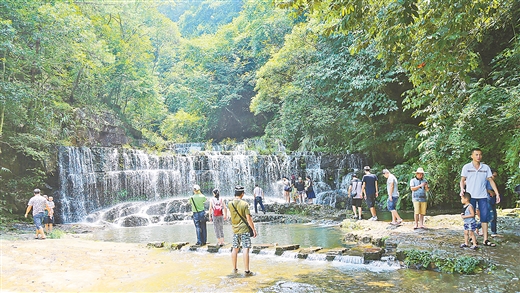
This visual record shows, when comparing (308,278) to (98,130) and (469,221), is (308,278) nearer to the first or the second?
(469,221)

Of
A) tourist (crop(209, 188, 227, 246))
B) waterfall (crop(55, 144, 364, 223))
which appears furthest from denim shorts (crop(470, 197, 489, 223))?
waterfall (crop(55, 144, 364, 223))

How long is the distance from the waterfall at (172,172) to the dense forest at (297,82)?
1.47 meters

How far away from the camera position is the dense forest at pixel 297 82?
756 centimetres

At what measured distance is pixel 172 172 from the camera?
2392 centimetres

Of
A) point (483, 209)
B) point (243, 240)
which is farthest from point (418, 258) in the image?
point (243, 240)

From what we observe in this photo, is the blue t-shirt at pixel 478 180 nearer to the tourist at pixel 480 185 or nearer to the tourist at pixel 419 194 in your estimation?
the tourist at pixel 480 185

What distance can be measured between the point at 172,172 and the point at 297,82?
9.81 m

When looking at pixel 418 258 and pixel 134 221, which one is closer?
pixel 418 258

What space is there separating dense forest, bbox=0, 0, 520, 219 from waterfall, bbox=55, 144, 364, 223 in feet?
4.82

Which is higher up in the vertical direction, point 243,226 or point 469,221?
point 243,226

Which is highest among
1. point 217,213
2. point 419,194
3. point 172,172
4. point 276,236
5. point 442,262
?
point 172,172

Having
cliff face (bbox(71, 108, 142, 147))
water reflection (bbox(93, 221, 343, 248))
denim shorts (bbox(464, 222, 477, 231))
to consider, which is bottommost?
water reflection (bbox(93, 221, 343, 248))

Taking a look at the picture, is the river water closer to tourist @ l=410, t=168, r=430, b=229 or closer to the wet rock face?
tourist @ l=410, t=168, r=430, b=229

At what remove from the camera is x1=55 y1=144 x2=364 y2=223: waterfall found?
2112cm
